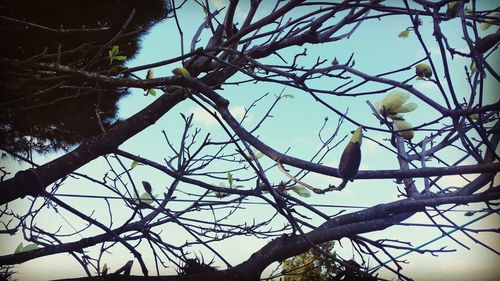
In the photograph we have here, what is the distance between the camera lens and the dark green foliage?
78.9 inches

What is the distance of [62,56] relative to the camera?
6.91 feet

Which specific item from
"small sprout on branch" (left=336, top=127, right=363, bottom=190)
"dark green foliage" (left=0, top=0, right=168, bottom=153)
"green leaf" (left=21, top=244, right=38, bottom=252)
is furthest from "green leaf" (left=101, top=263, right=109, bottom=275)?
"small sprout on branch" (left=336, top=127, right=363, bottom=190)

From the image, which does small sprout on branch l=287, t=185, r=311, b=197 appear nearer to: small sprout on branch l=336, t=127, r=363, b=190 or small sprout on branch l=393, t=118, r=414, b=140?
small sprout on branch l=393, t=118, r=414, b=140

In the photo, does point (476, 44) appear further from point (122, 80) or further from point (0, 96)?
point (0, 96)

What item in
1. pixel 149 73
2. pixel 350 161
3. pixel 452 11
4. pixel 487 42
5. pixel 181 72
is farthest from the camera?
pixel 149 73

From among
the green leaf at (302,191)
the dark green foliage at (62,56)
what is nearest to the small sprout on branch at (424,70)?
the green leaf at (302,191)

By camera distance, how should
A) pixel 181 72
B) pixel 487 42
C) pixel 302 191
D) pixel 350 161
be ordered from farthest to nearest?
pixel 302 191 < pixel 181 72 < pixel 487 42 < pixel 350 161

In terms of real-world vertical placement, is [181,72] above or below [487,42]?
above

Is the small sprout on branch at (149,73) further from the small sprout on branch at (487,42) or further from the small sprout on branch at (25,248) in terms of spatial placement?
the small sprout on branch at (487,42)

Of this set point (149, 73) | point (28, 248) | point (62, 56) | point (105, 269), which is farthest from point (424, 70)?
point (62, 56)

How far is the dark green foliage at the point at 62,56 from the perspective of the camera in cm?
200

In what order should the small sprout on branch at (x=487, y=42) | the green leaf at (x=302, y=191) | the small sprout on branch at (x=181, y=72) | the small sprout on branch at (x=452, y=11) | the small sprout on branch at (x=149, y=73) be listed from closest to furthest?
1. the small sprout on branch at (x=487, y=42)
2. the small sprout on branch at (x=452, y=11)
3. the small sprout on branch at (x=181, y=72)
4. the green leaf at (x=302, y=191)
5. the small sprout on branch at (x=149, y=73)

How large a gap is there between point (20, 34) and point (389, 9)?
242cm

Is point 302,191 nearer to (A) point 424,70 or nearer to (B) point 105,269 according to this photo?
(A) point 424,70
